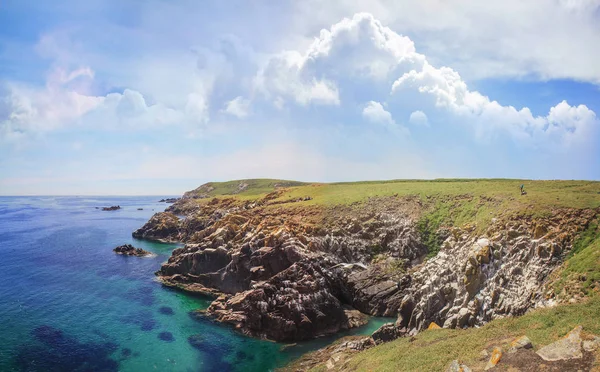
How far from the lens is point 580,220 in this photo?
39.7m

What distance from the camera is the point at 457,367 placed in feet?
69.2

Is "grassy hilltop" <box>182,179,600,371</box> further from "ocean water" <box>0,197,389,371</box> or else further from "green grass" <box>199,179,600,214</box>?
"ocean water" <box>0,197,389,371</box>

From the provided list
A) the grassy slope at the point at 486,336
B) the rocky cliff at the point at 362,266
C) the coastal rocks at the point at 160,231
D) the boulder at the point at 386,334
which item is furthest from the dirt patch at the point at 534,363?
the coastal rocks at the point at 160,231

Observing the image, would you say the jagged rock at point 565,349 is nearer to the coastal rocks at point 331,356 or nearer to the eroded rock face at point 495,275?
the eroded rock face at point 495,275

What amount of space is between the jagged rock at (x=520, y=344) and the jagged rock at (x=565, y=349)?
83 cm

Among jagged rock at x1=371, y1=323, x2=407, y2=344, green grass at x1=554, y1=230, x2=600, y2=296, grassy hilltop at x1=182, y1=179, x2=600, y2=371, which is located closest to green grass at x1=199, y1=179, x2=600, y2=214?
grassy hilltop at x1=182, y1=179, x2=600, y2=371

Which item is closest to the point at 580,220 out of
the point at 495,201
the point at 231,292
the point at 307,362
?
the point at 495,201

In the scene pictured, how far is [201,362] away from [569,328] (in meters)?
35.8

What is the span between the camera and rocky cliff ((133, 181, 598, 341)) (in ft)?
121

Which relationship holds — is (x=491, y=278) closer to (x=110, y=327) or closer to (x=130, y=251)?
(x=110, y=327)

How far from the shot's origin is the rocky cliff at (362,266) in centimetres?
3684

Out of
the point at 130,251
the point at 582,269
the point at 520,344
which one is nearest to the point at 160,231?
the point at 130,251

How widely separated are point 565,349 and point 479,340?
20.5 ft

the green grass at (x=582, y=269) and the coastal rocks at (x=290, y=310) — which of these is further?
the coastal rocks at (x=290, y=310)
